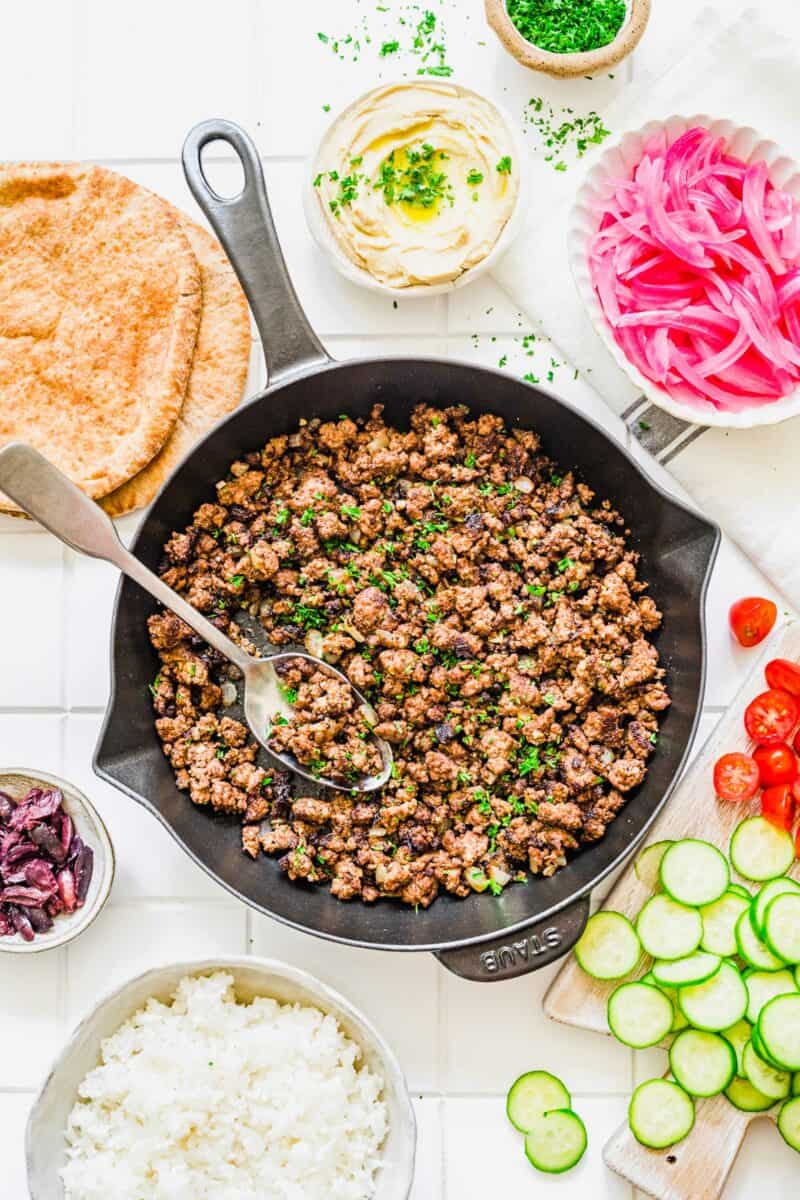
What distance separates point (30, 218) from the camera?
132 inches

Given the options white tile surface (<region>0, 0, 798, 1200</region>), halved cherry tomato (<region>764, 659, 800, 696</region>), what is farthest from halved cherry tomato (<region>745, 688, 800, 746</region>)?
white tile surface (<region>0, 0, 798, 1200</region>)

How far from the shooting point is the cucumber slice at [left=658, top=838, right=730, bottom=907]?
3234mm

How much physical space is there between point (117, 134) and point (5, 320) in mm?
670

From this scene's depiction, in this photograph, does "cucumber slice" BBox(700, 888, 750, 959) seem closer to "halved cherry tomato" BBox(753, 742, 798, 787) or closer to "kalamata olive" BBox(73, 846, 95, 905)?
"halved cherry tomato" BBox(753, 742, 798, 787)

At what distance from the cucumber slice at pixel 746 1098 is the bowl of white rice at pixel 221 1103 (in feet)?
3.00

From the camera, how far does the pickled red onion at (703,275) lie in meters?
3.17

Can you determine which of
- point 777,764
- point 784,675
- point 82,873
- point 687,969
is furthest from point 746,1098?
point 82,873

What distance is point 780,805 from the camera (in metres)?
3.29

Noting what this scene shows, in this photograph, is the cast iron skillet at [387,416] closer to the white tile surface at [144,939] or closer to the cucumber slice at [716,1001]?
the white tile surface at [144,939]

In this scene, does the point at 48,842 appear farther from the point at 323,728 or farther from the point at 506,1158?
the point at 506,1158

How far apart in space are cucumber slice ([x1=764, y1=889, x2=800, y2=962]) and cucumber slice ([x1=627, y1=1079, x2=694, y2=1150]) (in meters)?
Result: 0.48

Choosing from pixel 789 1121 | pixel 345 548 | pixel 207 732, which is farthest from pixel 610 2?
pixel 789 1121

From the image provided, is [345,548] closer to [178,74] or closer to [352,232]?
[352,232]

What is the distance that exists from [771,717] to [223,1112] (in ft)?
6.01
